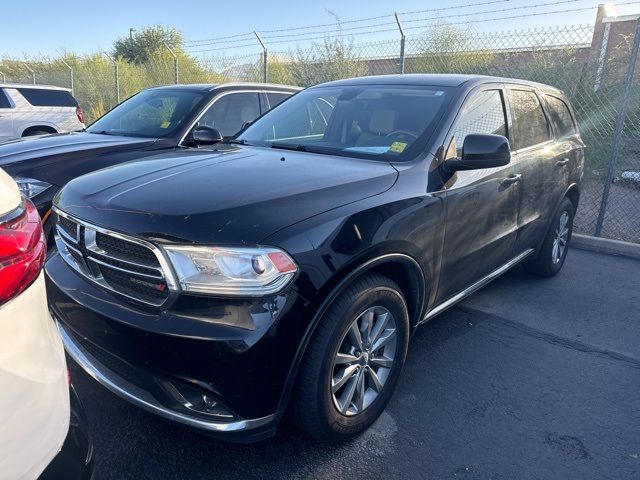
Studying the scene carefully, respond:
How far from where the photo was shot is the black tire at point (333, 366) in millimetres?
A: 2160

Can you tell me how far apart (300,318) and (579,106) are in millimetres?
6926

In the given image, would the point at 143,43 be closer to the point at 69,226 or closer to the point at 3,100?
the point at 3,100

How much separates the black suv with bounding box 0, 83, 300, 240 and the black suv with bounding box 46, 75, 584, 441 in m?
1.50

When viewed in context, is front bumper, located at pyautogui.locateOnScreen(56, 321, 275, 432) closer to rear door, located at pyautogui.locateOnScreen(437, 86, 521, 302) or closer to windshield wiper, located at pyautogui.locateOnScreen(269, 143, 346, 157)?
rear door, located at pyautogui.locateOnScreen(437, 86, 521, 302)

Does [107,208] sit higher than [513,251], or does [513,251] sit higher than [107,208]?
[107,208]

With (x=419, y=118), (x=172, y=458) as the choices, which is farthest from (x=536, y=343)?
(x=172, y=458)

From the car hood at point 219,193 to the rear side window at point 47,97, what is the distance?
Answer: 1027cm

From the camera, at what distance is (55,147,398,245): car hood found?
205cm

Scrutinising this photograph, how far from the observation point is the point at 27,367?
1.31m

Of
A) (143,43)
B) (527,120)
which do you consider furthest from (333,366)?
(143,43)

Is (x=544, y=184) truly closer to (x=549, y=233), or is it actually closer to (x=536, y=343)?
(x=549, y=233)

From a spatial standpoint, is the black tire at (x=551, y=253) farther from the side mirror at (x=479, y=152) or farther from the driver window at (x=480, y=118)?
the side mirror at (x=479, y=152)

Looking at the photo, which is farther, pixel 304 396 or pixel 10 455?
pixel 304 396

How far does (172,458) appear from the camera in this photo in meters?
2.36
